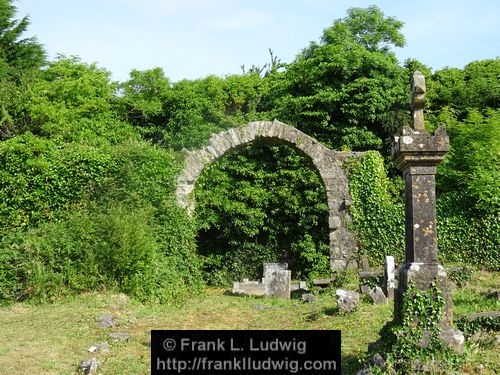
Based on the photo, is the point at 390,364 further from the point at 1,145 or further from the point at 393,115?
the point at 393,115

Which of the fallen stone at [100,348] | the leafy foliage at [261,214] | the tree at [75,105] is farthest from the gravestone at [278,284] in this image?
the tree at [75,105]

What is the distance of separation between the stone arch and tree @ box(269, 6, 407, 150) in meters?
3.39

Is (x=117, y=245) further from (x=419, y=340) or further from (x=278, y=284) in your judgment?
(x=419, y=340)

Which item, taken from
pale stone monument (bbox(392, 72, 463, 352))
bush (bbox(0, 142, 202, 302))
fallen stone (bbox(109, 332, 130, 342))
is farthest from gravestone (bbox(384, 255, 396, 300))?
fallen stone (bbox(109, 332, 130, 342))

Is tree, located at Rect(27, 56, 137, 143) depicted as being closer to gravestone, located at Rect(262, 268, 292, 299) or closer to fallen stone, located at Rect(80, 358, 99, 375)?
gravestone, located at Rect(262, 268, 292, 299)

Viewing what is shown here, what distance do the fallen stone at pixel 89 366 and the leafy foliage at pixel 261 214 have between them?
8935mm

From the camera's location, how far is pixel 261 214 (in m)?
15.6

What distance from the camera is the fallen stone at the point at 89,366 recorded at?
5.94m

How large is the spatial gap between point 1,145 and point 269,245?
7113 mm

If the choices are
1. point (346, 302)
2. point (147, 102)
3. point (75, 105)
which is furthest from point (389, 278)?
point (147, 102)

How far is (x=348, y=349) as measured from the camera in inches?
261

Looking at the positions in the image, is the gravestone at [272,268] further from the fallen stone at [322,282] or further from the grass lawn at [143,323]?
the grass lawn at [143,323]

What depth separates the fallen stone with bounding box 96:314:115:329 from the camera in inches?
312

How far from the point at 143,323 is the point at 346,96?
1104 centimetres
